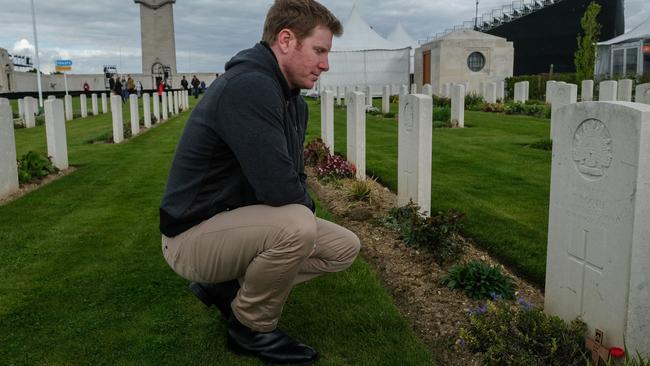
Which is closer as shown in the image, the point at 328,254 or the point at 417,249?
the point at 328,254

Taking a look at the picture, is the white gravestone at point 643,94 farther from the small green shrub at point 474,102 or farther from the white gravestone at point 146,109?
the white gravestone at point 146,109

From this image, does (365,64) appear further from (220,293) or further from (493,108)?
(220,293)

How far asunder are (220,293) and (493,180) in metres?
5.80

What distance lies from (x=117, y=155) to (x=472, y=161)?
7.01 m

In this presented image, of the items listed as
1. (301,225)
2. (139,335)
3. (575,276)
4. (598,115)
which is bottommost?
(139,335)

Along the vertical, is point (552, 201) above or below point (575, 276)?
above

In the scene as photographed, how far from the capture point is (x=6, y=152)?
7.72 meters

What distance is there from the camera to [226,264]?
3.03 meters

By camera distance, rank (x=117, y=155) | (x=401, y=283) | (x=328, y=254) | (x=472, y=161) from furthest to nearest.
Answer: (x=117, y=155)
(x=472, y=161)
(x=401, y=283)
(x=328, y=254)

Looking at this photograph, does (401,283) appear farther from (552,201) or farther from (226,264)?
(226,264)

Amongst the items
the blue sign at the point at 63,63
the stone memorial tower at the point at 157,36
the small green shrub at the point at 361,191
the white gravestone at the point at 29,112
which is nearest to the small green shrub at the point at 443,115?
the small green shrub at the point at 361,191

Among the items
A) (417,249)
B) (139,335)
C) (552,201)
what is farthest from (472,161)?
(139,335)

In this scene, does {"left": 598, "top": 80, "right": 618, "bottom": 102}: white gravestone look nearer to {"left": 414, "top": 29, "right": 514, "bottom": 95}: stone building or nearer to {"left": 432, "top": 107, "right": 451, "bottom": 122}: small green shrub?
{"left": 432, "top": 107, "right": 451, "bottom": 122}: small green shrub

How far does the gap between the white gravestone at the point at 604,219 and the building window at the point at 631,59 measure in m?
33.1
